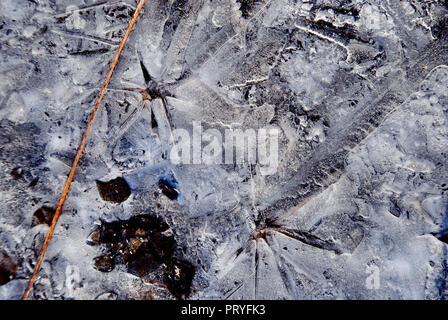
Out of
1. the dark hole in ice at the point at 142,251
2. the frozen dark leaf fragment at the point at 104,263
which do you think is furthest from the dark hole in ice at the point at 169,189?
the frozen dark leaf fragment at the point at 104,263

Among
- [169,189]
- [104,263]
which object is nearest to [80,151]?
[169,189]

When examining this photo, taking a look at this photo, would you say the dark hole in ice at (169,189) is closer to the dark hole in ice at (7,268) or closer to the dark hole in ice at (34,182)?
the dark hole in ice at (34,182)

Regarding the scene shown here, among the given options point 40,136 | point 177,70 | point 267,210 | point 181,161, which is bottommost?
point 267,210

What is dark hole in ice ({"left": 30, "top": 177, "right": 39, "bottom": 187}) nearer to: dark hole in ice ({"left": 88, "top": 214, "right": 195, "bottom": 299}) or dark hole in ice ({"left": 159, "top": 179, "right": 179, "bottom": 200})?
dark hole in ice ({"left": 88, "top": 214, "right": 195, "bottom": 299})
